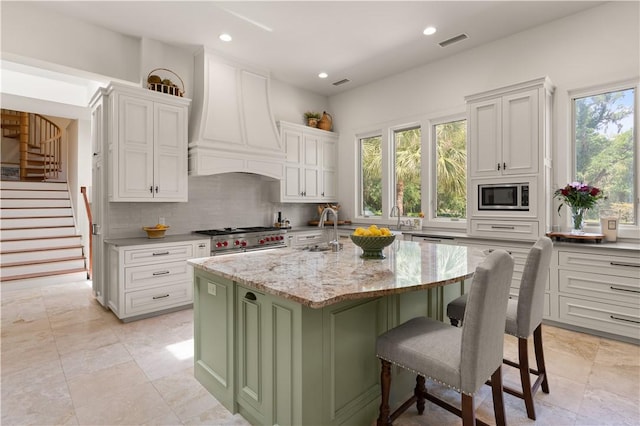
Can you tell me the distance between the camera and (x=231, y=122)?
4.44 meters

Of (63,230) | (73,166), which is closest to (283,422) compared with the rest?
(63,230)

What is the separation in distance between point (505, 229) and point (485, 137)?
1077mm

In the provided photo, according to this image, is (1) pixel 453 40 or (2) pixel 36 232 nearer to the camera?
(1) pixel 453 40

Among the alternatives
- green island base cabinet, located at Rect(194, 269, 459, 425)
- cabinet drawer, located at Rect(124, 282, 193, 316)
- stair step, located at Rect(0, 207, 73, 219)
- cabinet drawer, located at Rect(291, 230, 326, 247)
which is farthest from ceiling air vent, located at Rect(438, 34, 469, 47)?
stair step, located at Rect(0, 207, 73, 219)

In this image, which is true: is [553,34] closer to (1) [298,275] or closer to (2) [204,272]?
(1) [298,275]

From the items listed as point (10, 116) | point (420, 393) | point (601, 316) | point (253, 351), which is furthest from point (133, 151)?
point (10, 116)

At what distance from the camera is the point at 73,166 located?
7.93 meters

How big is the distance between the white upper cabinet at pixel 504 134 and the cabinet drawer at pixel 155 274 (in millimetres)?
3629

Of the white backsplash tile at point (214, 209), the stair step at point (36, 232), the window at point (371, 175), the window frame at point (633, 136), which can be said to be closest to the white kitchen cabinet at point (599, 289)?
the window frame at point (633, 136)

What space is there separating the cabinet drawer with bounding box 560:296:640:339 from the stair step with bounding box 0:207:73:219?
8798mm

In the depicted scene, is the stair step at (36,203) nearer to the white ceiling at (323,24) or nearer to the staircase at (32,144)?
the staircase at (32,144)

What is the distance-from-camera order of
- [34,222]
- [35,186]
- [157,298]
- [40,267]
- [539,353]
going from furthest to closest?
[35,186] < [34,222] < [40,267] < [157,298] < [539,353]

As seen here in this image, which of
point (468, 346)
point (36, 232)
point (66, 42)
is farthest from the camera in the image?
point (36, 232)

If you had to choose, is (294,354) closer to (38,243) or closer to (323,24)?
(323,24)
